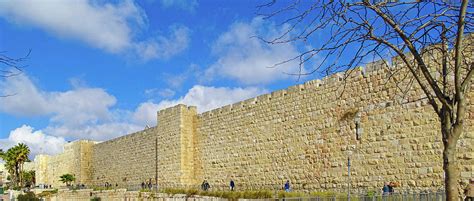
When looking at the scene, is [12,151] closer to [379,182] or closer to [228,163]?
[228,163]

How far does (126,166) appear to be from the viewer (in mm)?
28953

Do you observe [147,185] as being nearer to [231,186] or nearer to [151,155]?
[151,155]

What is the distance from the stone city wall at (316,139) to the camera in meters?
13.0

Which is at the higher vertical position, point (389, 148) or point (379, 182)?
point (389, 148)

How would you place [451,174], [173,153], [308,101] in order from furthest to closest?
[173,153]
[308,101]
[451,174]

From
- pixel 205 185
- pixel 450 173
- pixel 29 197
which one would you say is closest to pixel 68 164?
pixel 29 197

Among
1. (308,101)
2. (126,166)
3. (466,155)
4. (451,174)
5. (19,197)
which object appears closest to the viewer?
(451,174)

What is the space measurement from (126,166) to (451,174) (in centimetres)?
2570

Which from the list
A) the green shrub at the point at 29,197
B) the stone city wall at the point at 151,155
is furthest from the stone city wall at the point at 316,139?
the green shrub at the point at 29,197

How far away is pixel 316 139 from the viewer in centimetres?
1633

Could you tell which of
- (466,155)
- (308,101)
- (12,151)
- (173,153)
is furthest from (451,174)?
(12,151)

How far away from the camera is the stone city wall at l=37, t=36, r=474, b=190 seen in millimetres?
13039

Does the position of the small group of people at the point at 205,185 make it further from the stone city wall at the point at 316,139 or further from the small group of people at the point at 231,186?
the stone city wall at the point at 316,139

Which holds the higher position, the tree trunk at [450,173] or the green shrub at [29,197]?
the tree trunk at [450,173]
